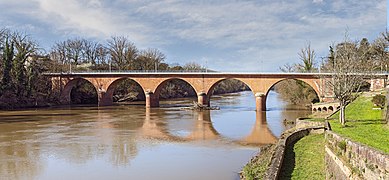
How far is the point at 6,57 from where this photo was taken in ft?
131

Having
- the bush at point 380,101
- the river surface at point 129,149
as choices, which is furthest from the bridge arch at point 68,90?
the bush at point 380,101

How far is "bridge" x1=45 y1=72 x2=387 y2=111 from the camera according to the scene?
117ft

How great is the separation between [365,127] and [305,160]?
3437 millimetres

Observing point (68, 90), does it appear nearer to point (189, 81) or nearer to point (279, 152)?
point (189, 81)

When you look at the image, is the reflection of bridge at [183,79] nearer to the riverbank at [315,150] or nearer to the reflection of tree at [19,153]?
the riverbank at [315,150]

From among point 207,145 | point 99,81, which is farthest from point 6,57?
point 207,145

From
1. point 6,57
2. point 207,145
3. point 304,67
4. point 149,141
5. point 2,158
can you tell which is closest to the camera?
point 2,158

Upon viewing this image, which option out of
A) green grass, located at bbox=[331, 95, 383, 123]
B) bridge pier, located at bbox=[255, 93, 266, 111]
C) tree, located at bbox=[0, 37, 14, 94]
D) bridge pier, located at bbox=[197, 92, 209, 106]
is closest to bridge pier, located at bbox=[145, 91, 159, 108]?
bridge pier, located at bbox=[197, 92, 209, 106]

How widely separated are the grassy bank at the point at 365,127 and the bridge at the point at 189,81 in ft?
42.1

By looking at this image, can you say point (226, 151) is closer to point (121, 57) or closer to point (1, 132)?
point (1, 132)

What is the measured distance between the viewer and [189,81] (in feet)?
134

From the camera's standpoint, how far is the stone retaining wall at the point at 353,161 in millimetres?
5875

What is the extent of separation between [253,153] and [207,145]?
8.74ft

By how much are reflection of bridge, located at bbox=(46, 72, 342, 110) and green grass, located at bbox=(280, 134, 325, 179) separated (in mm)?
18877
